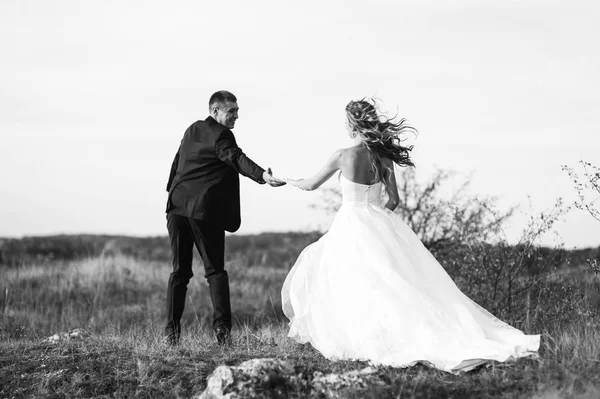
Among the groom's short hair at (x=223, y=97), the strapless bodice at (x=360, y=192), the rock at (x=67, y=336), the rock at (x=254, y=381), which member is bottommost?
the rock at (x=67, y=336)

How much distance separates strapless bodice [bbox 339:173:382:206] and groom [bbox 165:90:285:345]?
1.27 m

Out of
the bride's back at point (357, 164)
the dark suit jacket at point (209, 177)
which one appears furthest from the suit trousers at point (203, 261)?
the bride's back at point (357, 164)

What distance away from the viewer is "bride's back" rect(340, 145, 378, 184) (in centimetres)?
702

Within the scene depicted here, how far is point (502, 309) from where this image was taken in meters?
11.8

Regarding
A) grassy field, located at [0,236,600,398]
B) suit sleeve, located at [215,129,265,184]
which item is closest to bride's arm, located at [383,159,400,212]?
suit sleeve, located at [215,129,265,184]

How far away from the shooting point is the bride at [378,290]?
6379 mm

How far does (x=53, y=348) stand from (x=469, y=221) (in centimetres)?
823

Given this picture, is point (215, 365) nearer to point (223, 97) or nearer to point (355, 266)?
point (355, 266)

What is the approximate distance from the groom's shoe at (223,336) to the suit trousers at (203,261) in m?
0.05

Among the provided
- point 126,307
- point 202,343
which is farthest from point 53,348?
point 126,307

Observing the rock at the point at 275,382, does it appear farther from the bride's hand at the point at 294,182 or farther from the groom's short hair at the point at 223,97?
the groom's short hair at the point at 223,97

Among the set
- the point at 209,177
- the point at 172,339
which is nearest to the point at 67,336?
the point at 172,339

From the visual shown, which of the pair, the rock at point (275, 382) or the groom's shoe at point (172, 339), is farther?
the groom's shoe at point (172, 339)

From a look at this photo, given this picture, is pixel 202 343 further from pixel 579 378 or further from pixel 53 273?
pixel 53 273
